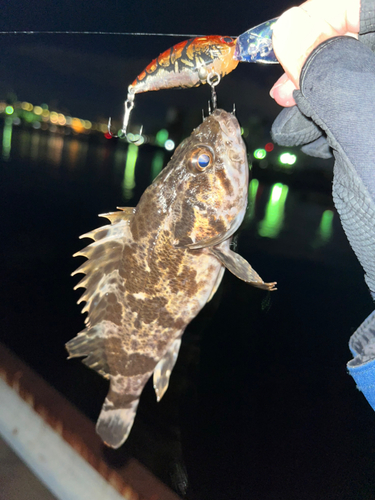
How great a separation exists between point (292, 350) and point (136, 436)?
6.00 feet

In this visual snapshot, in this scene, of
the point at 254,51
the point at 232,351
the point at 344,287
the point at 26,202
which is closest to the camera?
the point at 254,51

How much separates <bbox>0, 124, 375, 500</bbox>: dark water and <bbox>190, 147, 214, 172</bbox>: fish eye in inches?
12.8

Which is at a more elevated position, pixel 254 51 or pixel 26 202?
pixel 254 51

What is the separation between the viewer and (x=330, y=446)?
89.2 inches

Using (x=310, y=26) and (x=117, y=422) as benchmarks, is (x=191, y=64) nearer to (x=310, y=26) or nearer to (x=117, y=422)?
(x=310, y=26)

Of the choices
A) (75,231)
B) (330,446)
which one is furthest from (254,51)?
(75,231)

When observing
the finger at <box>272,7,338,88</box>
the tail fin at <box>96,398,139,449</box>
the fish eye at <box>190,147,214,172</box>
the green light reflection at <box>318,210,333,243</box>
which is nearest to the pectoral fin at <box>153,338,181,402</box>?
the tail fin at <box>96,398,139,449</box>

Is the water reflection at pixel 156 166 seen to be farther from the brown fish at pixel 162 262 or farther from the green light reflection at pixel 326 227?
the brown fish at pixel 162 262

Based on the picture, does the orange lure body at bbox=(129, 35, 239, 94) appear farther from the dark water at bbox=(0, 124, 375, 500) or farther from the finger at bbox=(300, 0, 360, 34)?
the dark water at bbox=(0, 124, 375, 500)

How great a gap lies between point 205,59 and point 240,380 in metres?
2.51

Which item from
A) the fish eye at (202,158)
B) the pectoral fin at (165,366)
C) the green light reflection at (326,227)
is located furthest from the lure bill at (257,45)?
→ the green light reflection at (326,227)

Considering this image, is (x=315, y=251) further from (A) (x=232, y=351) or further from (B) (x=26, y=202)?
(B) (x=26, y=202)

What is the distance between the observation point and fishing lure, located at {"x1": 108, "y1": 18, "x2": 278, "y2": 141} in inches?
44.7

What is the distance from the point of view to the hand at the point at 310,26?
Result: 92 centimetres
